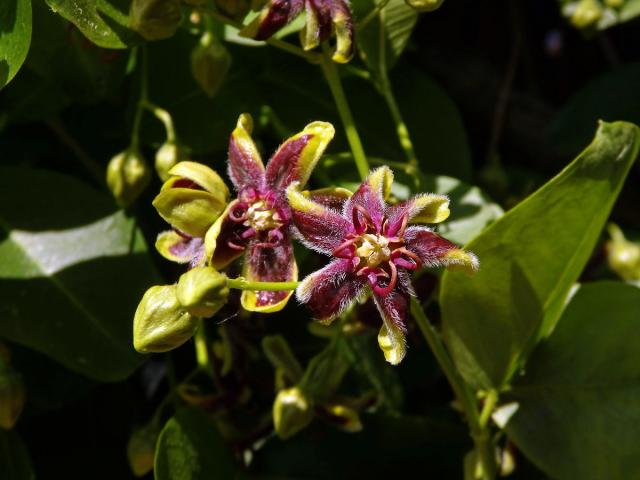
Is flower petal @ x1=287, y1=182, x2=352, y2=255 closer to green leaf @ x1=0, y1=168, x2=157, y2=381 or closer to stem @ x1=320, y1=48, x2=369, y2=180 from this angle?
stem @ x1=320, y1=48, x2=369, y2=180

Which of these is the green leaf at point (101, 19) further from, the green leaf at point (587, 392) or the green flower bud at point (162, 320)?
the green leaf at point (587, 392)

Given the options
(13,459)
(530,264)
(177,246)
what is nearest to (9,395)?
(13,459)


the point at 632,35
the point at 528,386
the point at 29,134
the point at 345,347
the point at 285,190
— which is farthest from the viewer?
the point at 632,35

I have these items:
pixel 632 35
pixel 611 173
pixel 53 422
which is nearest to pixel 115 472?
pixel 53 422

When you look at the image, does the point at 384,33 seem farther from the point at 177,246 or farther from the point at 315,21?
the point at 177,246

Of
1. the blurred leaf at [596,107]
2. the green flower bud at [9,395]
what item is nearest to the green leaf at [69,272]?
the green flower bud at [9,395]

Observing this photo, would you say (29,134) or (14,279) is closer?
(14,279)

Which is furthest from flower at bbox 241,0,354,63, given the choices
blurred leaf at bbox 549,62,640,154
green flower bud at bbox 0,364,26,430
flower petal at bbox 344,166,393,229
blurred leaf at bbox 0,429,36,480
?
blurred leaf at bbox 549,62,640,154

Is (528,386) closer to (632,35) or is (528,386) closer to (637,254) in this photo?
(637,254)
